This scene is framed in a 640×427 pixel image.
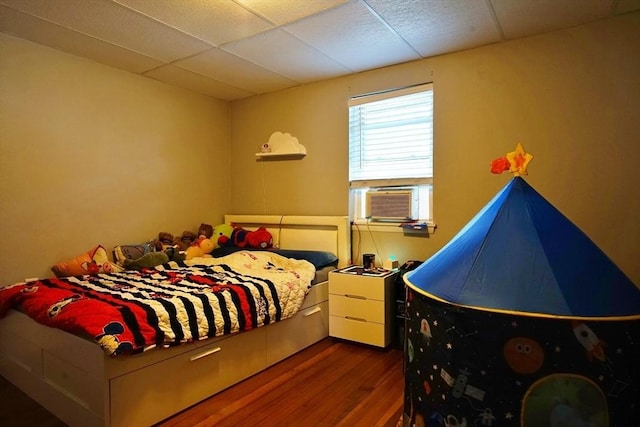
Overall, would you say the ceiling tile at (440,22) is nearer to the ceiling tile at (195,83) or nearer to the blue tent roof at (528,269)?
the blue tent roof at (528,269)

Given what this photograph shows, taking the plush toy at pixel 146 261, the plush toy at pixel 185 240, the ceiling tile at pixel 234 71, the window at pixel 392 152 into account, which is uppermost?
the ceiling tile at pixel 234 71

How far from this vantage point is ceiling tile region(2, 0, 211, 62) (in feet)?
7.45

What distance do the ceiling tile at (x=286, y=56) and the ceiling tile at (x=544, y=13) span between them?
1.33 metres

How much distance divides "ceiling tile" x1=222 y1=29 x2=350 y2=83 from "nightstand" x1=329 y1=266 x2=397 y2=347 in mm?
1812

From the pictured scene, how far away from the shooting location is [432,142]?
311cm

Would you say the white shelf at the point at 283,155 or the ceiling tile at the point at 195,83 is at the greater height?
the ceiling tile at the point at 195,83

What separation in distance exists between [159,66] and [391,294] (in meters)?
2.81

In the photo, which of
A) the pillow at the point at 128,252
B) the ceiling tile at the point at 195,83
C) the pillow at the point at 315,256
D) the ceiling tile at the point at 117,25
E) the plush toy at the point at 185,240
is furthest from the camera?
the plush toy at the point at 185,240

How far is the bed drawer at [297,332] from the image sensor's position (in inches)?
106

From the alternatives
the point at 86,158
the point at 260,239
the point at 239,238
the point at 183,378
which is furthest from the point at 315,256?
the point at 86,158

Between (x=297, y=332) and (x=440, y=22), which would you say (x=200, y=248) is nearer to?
(x=297, y=332)

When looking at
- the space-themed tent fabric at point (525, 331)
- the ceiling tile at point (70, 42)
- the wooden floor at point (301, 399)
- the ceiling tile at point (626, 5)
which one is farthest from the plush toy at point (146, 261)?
the ceiling tile at point (626, 5)

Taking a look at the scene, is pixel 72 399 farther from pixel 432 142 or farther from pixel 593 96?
pixel 593 96

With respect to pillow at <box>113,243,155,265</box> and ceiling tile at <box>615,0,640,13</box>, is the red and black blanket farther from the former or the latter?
ceiling tile at <box>615,0,640,13</box>
